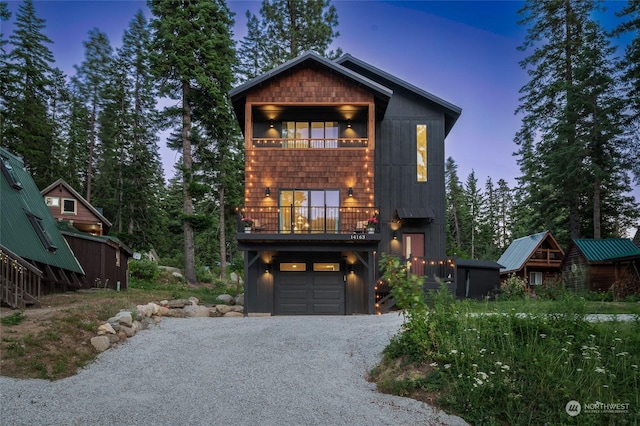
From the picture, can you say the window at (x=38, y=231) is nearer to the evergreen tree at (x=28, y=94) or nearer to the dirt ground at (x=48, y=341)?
the dirt ground at (x=48, y=341)

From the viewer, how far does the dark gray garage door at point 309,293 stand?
55.7ft

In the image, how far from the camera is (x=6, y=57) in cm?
3322

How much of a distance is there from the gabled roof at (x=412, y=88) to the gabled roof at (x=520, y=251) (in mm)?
15526

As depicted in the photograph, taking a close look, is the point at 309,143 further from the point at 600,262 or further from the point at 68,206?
the point at 600,262

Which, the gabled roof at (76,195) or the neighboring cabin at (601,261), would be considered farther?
the gabled roof at (76,195)

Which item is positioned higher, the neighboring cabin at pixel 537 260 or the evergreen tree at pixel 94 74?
the evergreen tree at pixel 94 74

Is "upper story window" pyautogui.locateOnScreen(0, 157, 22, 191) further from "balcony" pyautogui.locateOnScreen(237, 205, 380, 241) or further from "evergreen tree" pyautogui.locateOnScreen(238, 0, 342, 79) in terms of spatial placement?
"evergreen tree" pyautogui.locateOnScreen(238, 0, 342, 79)

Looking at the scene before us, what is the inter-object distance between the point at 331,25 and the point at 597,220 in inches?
852

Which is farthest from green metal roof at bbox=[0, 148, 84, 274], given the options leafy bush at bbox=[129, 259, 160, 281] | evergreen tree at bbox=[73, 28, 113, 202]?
evergreen tree at bbox=[73, 28, 113, 202]

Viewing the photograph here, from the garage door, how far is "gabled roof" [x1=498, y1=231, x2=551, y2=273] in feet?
61.4

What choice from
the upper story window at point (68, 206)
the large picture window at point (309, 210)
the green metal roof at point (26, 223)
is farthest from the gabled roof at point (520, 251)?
the upper story window at point (68, 206)

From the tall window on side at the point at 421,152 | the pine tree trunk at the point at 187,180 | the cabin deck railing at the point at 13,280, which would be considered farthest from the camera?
the pine tree trunk at the point at 187,180

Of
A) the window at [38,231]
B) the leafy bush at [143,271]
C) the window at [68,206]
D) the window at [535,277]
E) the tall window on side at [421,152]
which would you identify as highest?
the tall window on side at [421,152]

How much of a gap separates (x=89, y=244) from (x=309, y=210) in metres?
10.9
